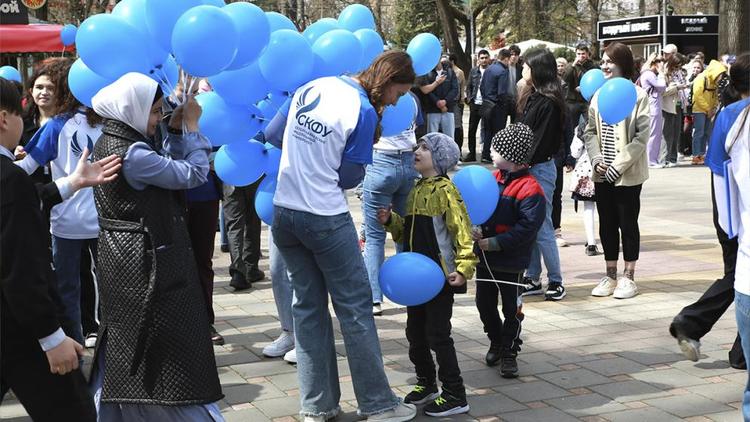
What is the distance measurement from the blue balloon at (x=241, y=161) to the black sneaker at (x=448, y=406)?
163 cm

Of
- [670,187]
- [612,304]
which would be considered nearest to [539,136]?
[612,304]

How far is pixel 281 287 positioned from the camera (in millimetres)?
6227

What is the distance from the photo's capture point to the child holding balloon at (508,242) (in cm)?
566

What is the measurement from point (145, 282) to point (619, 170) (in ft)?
14.9

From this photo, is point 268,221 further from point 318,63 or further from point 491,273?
point 491,273

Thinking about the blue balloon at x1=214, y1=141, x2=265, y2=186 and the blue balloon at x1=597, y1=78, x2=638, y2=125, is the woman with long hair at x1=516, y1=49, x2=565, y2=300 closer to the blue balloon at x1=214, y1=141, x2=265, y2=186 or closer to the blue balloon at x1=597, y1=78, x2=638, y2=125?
the blue balloon at x1=597, y1=78, x2=638, y2=125

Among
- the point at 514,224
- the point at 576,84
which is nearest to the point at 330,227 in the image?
the point at 514,224

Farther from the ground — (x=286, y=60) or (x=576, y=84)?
(x=286, y=60)

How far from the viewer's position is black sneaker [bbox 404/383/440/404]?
5262mm

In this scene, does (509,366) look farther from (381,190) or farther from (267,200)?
(381,190)

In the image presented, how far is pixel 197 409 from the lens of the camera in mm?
4023

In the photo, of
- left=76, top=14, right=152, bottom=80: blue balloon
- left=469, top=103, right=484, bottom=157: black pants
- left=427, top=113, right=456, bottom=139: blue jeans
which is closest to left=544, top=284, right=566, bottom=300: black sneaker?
left=76, top=14, right=152, bottom=80: blue balloon

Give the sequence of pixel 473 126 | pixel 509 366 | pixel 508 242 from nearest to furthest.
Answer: pixel 508 242
pixel 509 366
pixel 473 126

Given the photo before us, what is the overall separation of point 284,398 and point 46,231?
2.24m
